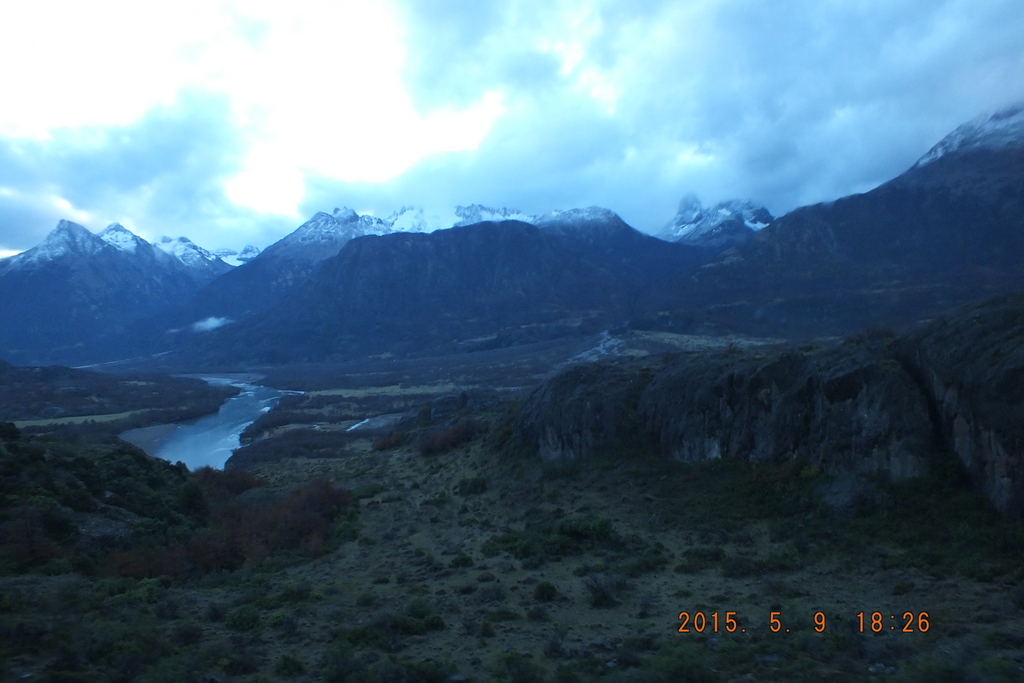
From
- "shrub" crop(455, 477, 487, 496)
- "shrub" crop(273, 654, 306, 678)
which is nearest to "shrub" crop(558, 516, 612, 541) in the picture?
"shrub" crop(455, 477, 487, 496)

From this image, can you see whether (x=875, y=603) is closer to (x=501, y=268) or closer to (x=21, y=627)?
(x=21, y=627)

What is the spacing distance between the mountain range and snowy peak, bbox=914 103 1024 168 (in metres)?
0.27

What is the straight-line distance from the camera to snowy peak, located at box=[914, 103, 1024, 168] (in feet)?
267

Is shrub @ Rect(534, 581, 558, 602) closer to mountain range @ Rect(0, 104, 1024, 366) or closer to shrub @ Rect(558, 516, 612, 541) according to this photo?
shrub @ Rect(558, 516, 612, 541)

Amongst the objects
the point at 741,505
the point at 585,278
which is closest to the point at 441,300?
the point at 585,278

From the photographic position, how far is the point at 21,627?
24.8ft

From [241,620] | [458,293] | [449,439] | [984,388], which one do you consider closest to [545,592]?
[241,620]

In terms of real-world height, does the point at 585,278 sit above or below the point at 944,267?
above

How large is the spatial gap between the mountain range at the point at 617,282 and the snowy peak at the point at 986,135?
10.8 inches

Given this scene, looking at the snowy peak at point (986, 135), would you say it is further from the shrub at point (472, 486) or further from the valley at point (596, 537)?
the shrub at point (472, 486)

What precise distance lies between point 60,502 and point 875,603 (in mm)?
16689

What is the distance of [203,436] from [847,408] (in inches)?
2087

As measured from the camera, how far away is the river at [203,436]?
4485cm

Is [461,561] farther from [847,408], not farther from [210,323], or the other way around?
[210,323]
